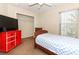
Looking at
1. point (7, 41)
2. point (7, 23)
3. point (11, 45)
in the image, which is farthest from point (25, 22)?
point (11, 45)

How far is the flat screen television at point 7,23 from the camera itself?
2.38m

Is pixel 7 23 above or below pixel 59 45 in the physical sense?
above

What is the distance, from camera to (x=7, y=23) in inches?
99.7

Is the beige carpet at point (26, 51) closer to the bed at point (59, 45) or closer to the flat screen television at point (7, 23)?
the bed at point (59, 45)

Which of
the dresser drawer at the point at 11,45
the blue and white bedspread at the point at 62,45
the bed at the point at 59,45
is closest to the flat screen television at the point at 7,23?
the dresser drawer at the point at 11,45

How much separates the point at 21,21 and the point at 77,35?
163 cm

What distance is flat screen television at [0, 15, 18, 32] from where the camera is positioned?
93.8 inches

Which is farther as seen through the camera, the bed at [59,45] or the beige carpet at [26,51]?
the beige carpet at [26,51]

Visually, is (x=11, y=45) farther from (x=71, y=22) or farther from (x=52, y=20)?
(x=71, y=22)

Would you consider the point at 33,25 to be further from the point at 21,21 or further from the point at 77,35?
the point at 77,35

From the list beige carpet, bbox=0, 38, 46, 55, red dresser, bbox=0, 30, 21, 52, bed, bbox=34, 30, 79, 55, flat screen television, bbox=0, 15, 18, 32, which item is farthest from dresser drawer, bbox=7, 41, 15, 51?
bed, bbox=34, 30, 79, 55

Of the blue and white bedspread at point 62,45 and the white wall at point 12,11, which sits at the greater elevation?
the white wall at point 12,11

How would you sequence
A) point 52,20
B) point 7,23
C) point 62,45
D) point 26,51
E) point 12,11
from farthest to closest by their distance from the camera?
point 52,20, point 12,11, point 7,23, point 26,51, point 62,45

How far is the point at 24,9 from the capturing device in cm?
258
